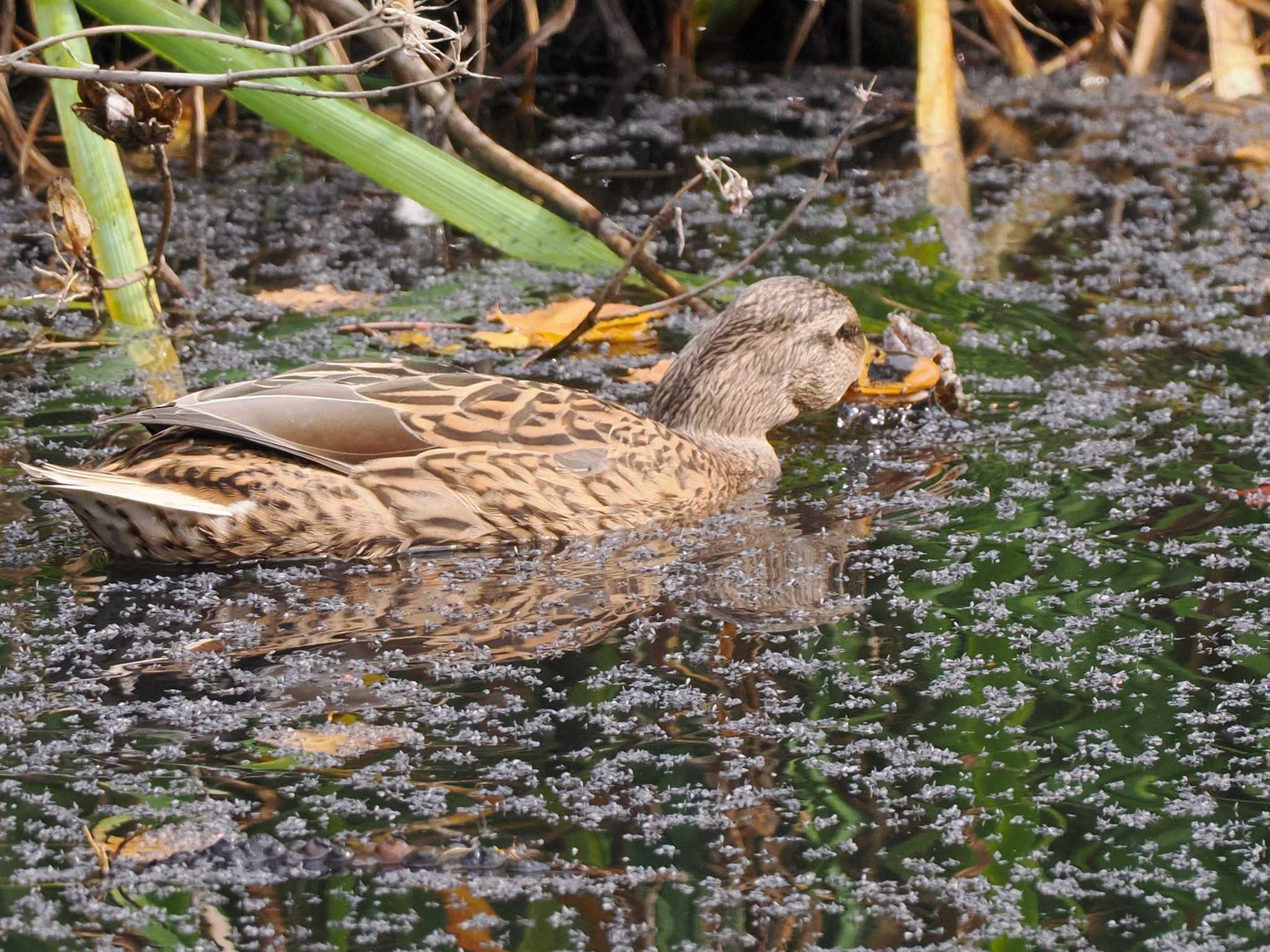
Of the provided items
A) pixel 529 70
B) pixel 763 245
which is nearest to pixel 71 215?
pixel 763 245

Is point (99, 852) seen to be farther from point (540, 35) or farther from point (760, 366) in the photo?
point (540, 35)

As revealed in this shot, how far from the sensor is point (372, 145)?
17.5 feet

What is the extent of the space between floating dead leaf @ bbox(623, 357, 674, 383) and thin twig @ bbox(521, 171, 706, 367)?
0.21 metres

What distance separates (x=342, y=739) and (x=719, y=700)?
0.76 meters

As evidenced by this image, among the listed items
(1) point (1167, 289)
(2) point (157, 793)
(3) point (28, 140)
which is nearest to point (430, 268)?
(3) point (28, 140)

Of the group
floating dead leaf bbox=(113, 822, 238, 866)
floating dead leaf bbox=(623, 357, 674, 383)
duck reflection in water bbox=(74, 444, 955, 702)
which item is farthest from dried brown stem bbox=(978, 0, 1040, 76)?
floating dead leaf bbox=(113, 822, 238, 866)

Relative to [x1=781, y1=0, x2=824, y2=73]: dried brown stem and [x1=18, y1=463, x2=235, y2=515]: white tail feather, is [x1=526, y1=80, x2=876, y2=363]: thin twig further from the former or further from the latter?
[x1=781, y1=0, x2=824, y2=73]: dried brown stem

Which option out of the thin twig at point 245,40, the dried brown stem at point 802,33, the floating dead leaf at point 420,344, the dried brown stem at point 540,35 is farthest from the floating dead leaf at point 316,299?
the dried brown stem at point 802,33

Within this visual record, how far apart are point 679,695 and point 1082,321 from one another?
3339 mm

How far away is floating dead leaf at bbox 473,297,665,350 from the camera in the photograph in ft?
19.9

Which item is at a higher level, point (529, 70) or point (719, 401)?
point (529, 70)

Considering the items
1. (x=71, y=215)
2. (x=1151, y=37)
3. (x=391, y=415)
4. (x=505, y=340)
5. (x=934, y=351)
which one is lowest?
(x=505, y=340)

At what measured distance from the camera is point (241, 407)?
14.3 ft

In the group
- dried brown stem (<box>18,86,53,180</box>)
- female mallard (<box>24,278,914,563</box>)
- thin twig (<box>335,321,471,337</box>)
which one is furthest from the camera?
dried brown stem (<box>18,86,53,180</box>)
